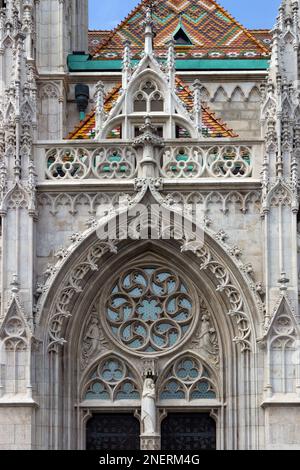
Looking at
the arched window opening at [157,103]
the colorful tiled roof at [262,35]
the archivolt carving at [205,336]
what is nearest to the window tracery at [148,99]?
the arched window opening at [157,103]

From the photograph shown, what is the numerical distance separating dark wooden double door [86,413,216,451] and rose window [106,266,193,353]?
3.32 feet

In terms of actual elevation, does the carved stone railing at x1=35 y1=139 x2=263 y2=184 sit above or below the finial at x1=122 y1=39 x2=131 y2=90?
below

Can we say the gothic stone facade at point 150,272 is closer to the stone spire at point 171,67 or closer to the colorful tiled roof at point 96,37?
the stone spire at point 171,67

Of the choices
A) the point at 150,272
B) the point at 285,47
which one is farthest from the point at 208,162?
the point at 285,47

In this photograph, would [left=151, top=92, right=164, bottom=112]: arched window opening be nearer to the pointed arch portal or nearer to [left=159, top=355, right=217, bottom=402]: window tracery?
the pointed arch portal

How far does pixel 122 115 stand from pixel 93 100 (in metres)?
2.91

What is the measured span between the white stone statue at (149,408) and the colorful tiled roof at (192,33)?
6450 mm

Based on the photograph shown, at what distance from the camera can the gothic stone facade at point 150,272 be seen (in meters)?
24.5

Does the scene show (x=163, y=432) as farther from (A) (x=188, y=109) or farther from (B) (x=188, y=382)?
(A) (x=188, y=109)

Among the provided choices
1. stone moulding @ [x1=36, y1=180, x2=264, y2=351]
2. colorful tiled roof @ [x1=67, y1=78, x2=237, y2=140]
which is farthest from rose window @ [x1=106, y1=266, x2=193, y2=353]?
colorful tiled roof @ [x1=67, y1=78, x2=237, y2=140]

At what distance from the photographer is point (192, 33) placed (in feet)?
99.0

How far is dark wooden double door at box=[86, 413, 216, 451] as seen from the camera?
982 inches

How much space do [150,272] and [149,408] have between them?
2.02m

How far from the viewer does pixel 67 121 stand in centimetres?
2889
